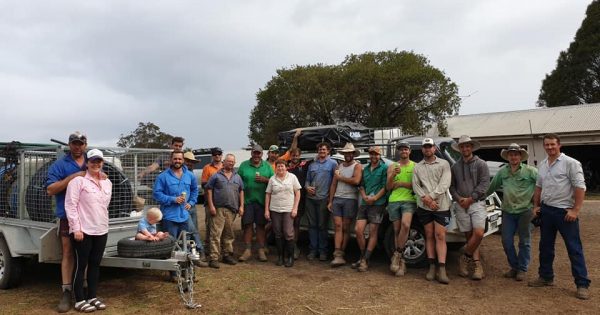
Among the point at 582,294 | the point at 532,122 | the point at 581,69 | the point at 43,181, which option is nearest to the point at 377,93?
the point at 532,122

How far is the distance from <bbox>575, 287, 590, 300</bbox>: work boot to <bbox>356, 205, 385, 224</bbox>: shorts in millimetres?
2408

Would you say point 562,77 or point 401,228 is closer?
point 401,228

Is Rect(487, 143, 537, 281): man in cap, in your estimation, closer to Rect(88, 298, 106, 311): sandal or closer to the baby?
the baby

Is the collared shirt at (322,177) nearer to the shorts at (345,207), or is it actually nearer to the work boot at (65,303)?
the shorts at (345,207)

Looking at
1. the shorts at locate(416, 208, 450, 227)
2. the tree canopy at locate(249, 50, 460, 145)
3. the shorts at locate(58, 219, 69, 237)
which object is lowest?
the shorts at locate(416, 208, 450, 227)

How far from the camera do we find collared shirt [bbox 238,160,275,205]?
681cm

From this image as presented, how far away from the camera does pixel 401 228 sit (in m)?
5.86

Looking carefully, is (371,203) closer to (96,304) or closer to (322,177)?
(322,177)

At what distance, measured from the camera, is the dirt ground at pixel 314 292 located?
4617 millimetres

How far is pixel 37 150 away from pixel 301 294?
3462mm

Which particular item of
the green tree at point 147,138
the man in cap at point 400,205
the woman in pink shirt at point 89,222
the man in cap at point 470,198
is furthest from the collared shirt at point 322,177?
the green tree at point 147,138

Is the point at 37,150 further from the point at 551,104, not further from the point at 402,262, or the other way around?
the point at 551,104

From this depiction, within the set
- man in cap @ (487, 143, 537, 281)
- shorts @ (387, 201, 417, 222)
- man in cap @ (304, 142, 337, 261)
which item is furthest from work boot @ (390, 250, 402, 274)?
man in cap @ (487, 143, 537, 281)

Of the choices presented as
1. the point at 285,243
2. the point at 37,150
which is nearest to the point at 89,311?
the point at 37,150
